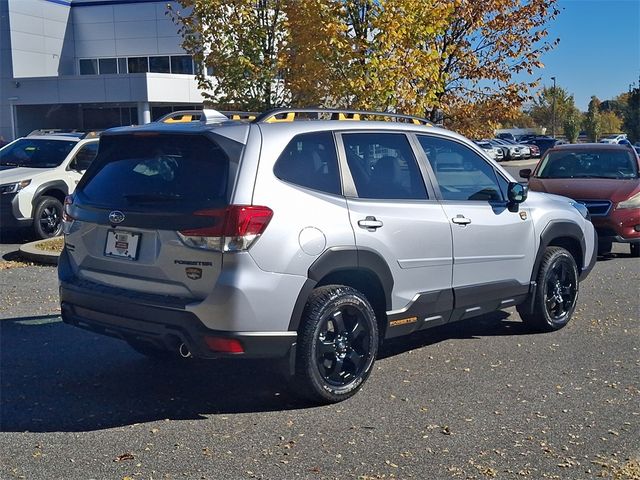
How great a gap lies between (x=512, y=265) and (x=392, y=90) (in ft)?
16.5

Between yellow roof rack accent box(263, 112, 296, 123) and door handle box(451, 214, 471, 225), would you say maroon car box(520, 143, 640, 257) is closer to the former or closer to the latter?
door handle box(451, 214, 471, 225)

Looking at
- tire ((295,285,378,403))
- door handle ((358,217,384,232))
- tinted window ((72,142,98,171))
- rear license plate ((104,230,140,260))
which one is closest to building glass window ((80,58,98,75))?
tinted window ((72,142,98,171))

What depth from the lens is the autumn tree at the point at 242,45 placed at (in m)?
12.9

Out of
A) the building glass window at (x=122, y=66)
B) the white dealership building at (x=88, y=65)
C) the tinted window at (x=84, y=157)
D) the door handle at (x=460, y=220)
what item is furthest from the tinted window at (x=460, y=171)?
the building glass window at (x=122, y=66)

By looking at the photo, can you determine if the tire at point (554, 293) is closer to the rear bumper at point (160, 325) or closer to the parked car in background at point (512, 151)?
the rear bumper at point (160, 325)

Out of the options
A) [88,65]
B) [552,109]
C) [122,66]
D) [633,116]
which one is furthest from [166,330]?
[552,109]

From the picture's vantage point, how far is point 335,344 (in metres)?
5.27

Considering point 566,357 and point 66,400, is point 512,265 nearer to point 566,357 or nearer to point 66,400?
point 566,357

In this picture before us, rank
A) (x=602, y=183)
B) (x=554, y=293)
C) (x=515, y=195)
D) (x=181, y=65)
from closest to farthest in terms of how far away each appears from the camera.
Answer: (x=515, y=195), (x=554, y=293), (x=602, y=183), (x=181, y=65)

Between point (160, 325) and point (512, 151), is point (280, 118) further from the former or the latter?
point (512, 151)

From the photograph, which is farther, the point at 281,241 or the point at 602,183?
the point at 602,183

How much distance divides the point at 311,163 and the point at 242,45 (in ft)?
27.5

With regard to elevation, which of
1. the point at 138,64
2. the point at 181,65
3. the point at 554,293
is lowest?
the point at 554,293

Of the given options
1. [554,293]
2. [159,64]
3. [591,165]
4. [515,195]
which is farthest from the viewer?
[159,64]
